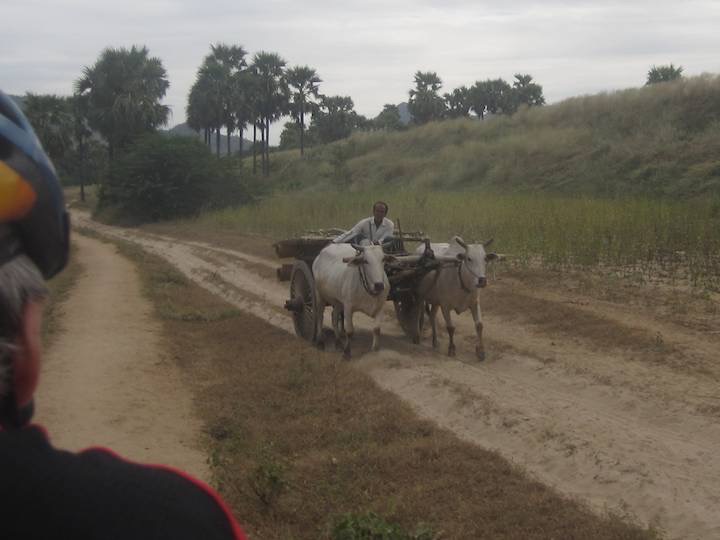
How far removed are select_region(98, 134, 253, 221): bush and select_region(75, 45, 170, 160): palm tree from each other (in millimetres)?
4896

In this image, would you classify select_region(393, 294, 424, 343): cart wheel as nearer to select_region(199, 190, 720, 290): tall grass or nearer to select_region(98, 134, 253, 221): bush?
select_region(199, 190, 720, 290): tall grass

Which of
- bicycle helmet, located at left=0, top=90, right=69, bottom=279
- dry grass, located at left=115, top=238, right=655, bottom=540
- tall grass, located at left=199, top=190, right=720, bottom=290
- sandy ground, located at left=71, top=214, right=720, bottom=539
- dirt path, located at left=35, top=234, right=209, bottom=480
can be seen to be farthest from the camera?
tall grass, located at left=199, top=190, right=720, bottom=290

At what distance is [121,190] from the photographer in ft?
125

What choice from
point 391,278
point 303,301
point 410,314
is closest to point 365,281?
point 391,278

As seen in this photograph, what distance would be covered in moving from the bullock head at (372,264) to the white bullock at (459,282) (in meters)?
0.72

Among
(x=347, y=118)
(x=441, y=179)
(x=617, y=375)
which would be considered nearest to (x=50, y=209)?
(x=617, y=375)

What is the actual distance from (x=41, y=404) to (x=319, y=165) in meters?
43.1

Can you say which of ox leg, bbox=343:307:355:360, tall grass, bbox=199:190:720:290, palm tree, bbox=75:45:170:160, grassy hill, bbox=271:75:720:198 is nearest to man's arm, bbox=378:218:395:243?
ox leg, bbox=343:307:355:360

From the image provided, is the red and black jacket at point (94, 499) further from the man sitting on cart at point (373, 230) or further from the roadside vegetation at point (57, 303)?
the man sitting on cart at point (373, 230)

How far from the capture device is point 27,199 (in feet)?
3.64

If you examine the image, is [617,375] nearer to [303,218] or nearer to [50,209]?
[50,209]

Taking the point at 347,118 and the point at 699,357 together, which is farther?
the point at 347,118

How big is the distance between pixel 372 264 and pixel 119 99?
3689cm

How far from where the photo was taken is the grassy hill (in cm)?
2662
